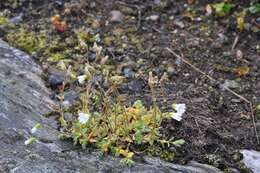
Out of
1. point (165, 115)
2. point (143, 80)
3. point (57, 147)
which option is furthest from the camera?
point (143, 80)

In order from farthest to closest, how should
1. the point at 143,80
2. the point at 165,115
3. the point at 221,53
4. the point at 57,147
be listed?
the point at 221,53 → the point at 143,80 → the point at 165,115 → the point at 57,147

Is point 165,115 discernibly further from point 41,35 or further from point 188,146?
point 41,35

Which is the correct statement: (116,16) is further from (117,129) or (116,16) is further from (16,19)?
(117,129)

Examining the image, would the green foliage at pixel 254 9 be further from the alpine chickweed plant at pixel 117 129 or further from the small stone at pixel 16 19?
the small stone at pixel 16 19

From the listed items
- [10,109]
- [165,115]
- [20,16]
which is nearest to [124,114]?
[165,115]

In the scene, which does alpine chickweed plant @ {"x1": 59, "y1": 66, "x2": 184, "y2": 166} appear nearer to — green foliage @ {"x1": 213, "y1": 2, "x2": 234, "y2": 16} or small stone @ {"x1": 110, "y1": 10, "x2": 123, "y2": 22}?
small stone @ {"x1": 110, "y1": 10, "x2": 123, "y2": 22}

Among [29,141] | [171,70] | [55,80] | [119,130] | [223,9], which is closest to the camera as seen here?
[29,141]

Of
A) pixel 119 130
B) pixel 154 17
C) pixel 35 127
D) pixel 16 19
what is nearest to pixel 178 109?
pixel 119 130
